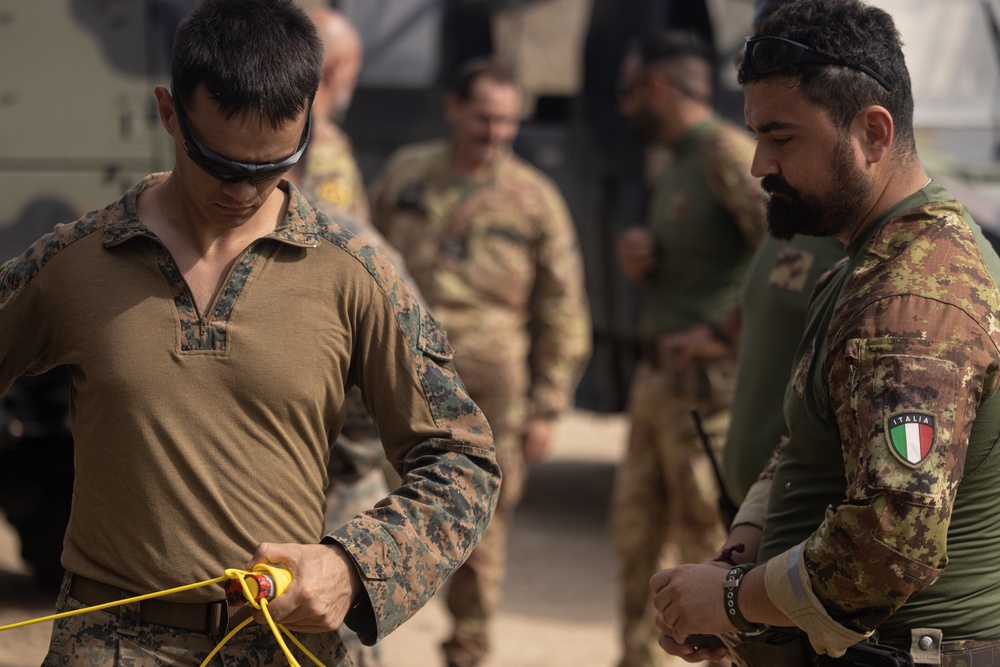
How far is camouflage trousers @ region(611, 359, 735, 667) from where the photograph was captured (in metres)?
4.53

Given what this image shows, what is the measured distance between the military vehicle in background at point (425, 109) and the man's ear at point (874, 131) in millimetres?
2813

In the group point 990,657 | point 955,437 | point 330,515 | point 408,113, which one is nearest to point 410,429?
point 955,437

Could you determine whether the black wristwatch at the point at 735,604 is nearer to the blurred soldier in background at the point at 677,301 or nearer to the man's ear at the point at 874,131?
the man's ear at the point at 874,131

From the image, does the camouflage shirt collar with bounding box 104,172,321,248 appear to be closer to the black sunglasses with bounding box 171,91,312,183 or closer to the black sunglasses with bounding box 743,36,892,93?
the black sunglasses with bounding box 171,91,312,183

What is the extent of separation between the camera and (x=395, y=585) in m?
2.01

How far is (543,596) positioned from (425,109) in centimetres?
271

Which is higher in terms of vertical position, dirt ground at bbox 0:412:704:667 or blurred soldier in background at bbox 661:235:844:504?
blurred soldier in background at bbox 661:235:844:504

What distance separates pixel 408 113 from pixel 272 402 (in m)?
5.31

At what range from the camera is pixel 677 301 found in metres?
4.72

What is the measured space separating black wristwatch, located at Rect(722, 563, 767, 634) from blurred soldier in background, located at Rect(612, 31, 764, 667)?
7.72 feet

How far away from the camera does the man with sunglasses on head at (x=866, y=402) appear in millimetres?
1857

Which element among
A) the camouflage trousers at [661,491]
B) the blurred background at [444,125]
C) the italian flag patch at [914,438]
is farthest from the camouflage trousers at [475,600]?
the italian flag patch at [914,438]

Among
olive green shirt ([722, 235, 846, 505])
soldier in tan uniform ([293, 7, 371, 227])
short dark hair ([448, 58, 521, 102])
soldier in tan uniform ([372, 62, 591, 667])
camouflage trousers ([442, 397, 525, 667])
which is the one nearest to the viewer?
olive green shirt ([722, 235, 846, 505])

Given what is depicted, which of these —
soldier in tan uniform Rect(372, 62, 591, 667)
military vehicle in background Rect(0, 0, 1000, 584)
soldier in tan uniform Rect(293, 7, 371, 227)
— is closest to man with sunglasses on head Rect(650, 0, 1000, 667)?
soldier in tan uniform Rect(293, 7, 371, 227)
